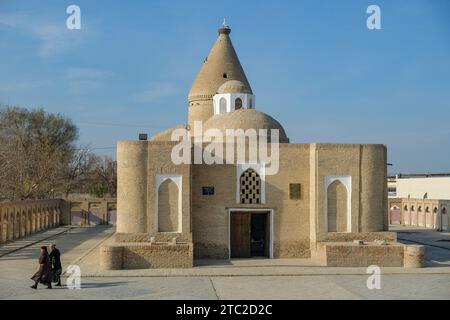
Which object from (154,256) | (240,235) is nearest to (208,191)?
(240,235)

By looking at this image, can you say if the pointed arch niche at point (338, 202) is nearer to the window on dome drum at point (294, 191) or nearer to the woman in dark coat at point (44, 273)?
the window on dome drum at point (294, 191)

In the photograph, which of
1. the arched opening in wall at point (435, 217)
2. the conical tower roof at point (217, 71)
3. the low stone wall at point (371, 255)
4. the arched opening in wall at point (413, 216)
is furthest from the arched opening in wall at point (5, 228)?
the arched opening in wall at point (413, 216)

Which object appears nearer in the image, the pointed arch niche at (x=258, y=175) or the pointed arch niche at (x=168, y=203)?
the pointed arch niche at (x=168, y=203)

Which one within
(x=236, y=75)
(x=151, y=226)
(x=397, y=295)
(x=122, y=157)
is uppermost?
(x=236, y=75)

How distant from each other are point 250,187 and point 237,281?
4.93 m

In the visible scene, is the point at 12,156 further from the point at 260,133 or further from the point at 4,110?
the point at 260,133

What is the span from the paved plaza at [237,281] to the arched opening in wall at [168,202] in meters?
1.87

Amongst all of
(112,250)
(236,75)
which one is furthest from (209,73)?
(112,250)

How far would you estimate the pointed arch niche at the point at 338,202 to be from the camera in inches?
789

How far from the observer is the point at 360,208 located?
2008 cm

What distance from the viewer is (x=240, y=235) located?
20688 millimetres

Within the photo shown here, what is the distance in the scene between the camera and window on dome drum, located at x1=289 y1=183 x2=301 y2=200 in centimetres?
2048

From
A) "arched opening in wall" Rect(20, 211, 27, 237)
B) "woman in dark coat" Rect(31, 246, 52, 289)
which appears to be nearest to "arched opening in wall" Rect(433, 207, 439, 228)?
A: "arched opening in wall" Rect(20, 211, 27, 237)

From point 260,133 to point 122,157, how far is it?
568cm
